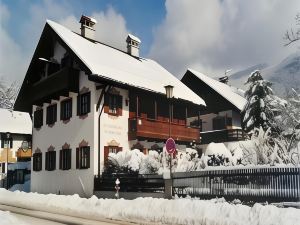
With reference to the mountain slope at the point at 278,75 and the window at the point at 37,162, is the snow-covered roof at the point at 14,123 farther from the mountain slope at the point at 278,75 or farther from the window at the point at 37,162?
the mountain slope at the point at 278,75

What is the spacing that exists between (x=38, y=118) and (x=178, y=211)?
19446 mm

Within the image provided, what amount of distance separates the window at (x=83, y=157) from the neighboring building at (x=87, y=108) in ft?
0.16

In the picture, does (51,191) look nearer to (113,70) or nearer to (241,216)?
(113,70)

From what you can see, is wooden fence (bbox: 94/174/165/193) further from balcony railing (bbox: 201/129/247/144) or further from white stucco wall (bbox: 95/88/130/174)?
balcony railing (bbox: 201/129/247/144)

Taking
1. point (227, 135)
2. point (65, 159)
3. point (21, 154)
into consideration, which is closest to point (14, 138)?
point (21, 154)

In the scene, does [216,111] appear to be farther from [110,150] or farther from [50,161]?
[50,161]

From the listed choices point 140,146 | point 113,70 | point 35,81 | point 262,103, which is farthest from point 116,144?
point 262,103

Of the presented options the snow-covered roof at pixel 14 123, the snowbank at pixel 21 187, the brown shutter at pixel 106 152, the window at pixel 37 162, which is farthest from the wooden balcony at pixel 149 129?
the snow-covered roof at pixel 14 123

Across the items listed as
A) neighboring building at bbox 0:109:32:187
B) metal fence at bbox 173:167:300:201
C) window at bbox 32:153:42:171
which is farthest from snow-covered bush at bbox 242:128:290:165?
neighboring building at bbox 0:109:32:187

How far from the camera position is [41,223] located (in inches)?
540

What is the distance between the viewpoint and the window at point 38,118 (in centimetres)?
3127

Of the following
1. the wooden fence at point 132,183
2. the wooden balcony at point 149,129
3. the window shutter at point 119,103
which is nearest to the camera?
Result: the wooden fence at point 132,183

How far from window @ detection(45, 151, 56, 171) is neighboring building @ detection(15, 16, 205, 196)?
0.07 meters

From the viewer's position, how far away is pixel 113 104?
2584cm
